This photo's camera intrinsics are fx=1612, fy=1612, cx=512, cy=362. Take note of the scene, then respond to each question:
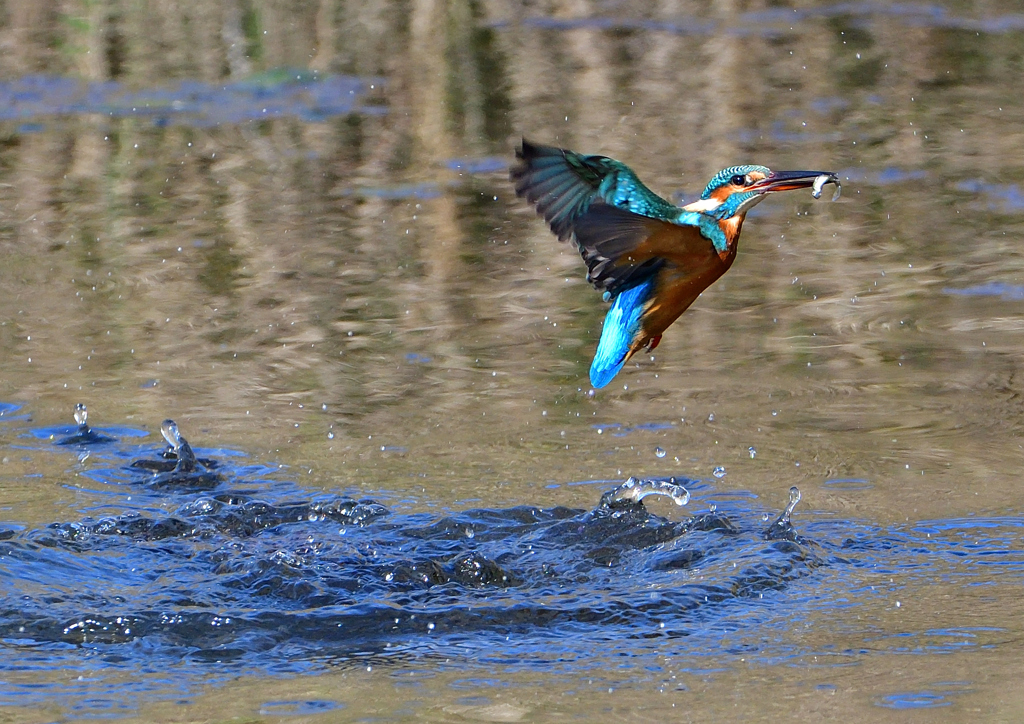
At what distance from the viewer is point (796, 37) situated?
9.13 m

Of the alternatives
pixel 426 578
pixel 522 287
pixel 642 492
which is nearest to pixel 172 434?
pixel 426 578

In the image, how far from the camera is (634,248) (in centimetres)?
339

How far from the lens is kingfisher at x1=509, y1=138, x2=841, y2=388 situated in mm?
3385

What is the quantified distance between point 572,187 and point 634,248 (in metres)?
0.33

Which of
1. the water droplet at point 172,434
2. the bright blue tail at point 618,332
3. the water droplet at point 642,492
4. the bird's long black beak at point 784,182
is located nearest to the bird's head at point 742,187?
the bird's long black beak at point 784,182

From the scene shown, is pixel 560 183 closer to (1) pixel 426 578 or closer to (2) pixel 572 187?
(2) pixel 572 187

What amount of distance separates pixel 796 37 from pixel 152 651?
22.3 ft

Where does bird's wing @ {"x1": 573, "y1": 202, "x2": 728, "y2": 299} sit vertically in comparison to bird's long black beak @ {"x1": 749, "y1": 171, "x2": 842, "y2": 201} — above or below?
below

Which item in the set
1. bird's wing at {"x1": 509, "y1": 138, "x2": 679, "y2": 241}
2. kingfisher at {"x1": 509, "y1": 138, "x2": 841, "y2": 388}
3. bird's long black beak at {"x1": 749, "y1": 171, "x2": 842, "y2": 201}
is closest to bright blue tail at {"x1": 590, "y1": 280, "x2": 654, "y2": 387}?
kingfisher at {"x1": 509, "y1": 138, "x2": 841, "y2": 388}

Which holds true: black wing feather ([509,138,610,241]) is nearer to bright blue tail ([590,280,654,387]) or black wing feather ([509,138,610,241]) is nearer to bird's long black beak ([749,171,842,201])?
bright blue tail ([590,280,654,387])

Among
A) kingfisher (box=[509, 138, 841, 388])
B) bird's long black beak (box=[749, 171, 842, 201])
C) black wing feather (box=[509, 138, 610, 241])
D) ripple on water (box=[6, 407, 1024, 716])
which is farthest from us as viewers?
black wing feather (box=[509, 138, 610, 241])

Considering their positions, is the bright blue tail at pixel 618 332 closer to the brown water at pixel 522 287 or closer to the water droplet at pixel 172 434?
the brown water at pixel 522 287

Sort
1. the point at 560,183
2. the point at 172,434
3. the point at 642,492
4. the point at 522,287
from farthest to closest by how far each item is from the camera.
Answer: the point at 522,287, the point at 172,434, the point at 642,492, the point at 560,183

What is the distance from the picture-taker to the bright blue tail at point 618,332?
3627mm
